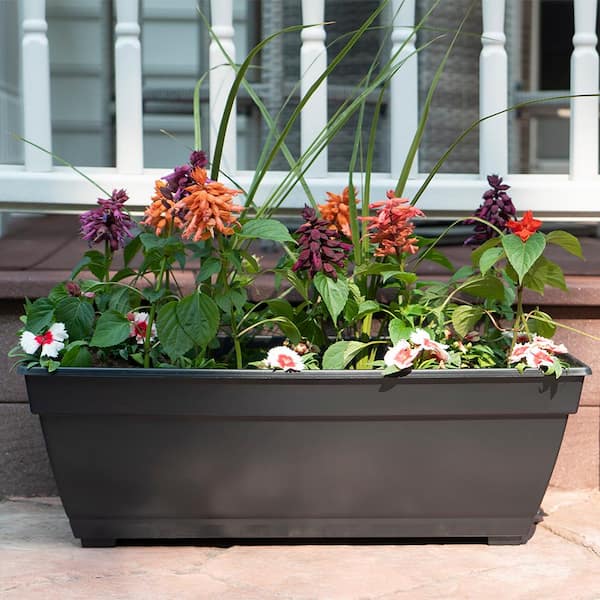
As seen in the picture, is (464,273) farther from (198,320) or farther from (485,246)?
(198,320)

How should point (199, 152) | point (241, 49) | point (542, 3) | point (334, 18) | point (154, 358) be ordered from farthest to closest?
point (542, 3) < point (241, 49) < point (334, 18) < point (154, 358) < point (199, 152)

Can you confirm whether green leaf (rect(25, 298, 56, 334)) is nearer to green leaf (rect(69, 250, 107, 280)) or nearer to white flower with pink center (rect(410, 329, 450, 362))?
green leaf (rect(69, 250, 107, 280))

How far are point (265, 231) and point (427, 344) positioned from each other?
289 millimetres

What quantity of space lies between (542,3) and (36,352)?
16.8 ft

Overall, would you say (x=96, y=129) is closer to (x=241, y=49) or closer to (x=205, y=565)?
(x=241, y=49)

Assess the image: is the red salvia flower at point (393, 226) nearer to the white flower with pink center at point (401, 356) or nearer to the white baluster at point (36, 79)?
the white flower with pink center at point (401, 356)

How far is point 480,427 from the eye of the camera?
4.61 ft

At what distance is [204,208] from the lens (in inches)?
51.0

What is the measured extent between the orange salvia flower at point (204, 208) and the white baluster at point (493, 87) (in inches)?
24.6

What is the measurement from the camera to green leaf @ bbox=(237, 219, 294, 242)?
1.32 m

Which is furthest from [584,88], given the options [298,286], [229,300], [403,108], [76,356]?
[76,356]

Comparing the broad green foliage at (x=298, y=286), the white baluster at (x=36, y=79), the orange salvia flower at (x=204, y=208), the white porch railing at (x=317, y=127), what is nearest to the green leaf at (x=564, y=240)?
the broad green foliage at (x=298, y=286)

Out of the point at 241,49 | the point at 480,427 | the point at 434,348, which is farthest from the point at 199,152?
the point at 241,49

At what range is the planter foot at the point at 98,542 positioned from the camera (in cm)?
146
